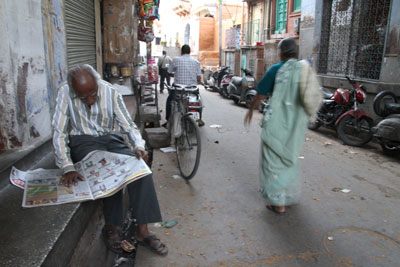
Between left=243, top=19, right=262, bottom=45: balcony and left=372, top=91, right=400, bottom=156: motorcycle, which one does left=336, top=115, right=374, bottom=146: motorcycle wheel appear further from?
left=243, top=19, right=262, bottom=45: balcony

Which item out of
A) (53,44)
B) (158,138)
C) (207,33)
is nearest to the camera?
(53,44)

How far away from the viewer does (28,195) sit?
2215 mm

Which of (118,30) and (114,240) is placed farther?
(118,30)

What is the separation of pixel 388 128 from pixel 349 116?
1.08 m

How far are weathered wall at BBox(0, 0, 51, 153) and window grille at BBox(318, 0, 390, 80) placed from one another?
6545mm

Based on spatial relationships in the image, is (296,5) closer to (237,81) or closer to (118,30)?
(237,81)

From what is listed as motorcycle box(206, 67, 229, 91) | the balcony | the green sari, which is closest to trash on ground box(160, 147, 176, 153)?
the green sari

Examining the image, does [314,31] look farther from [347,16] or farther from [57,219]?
[57,219]

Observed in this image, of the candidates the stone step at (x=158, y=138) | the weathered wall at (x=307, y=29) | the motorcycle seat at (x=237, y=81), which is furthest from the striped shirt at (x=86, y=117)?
the motorcycle seat at (x=237, y=81)

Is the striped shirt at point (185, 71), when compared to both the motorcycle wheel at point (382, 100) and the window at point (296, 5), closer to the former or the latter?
the motorcycle wheel at point (382, 100)

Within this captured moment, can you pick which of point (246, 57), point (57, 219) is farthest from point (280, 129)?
point (246, 57)

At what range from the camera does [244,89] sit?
33.6 ft

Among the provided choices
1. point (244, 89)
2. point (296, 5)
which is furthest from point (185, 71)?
point (296, 5)

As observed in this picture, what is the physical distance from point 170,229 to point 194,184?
108cm
